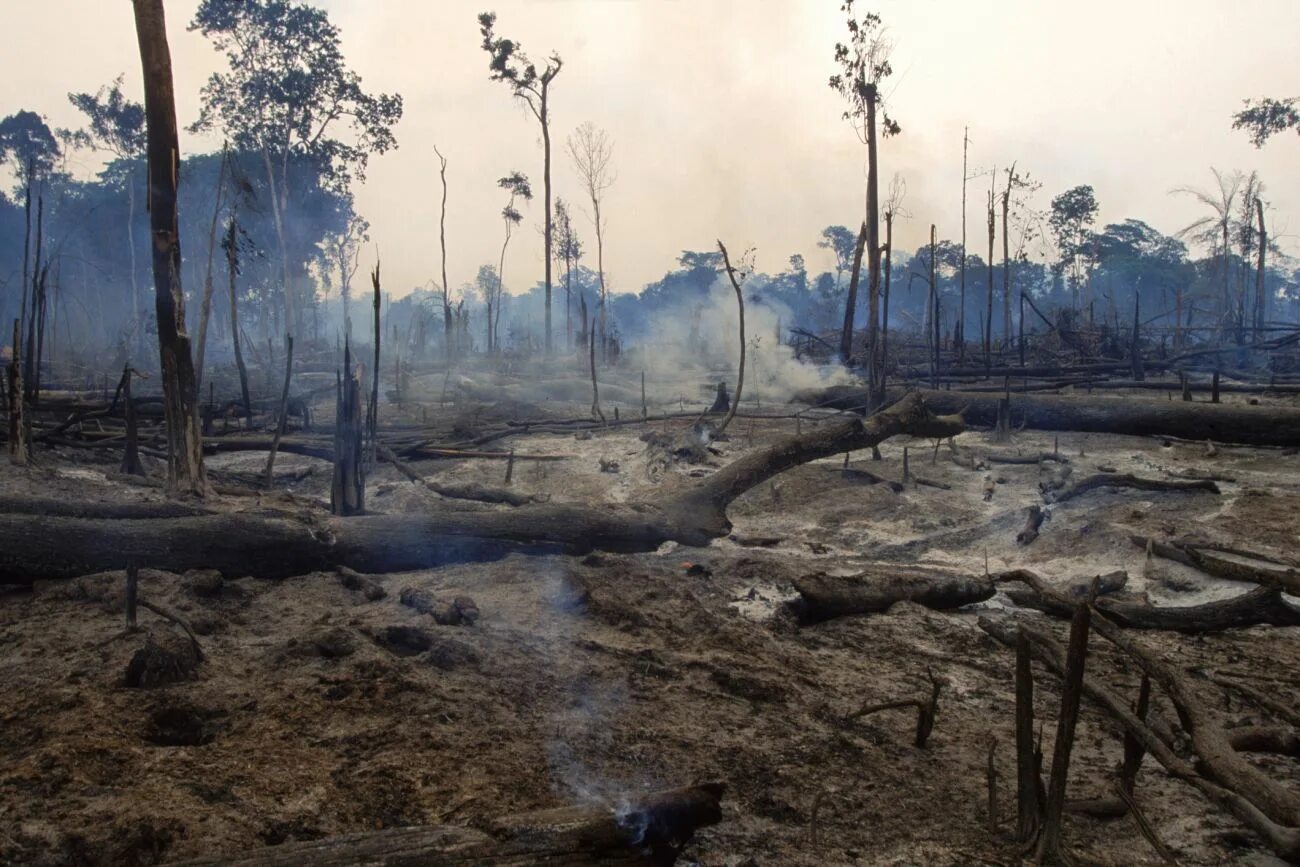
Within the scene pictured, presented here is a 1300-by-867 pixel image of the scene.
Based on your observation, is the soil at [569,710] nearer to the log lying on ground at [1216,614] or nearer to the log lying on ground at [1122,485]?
the log lying on ground at [1216,614]

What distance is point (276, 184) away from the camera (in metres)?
32.7

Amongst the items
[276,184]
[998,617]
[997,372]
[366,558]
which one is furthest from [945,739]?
[276,184]

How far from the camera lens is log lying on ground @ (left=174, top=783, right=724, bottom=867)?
1854 millimetres

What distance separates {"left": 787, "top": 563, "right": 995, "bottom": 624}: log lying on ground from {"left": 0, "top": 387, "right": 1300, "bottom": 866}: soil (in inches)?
3.7

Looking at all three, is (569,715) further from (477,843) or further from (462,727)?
(477,843)

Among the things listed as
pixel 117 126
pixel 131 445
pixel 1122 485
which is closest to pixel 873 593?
pixel 1122 485

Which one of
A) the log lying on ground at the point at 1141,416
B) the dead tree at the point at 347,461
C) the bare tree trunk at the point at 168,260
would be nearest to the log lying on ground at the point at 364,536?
the dead tree at the point at 347,461

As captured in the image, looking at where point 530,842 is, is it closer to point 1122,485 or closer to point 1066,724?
point 1066,724

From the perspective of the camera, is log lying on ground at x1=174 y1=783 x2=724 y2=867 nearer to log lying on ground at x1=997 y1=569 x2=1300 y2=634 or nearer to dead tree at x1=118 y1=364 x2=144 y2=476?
log lying on ground at x1=997 y1=569 x2=1300 y2=634

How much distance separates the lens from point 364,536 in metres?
5.20

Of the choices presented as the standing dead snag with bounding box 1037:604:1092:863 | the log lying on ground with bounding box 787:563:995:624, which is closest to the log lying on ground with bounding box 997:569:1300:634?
the log lying on ground with bounding box 787:563:995:624

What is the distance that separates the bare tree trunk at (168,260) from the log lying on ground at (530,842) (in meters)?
5.54

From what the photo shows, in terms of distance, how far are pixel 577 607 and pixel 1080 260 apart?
49802 millimetres

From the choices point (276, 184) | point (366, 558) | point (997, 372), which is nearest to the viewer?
point (366, 558)
